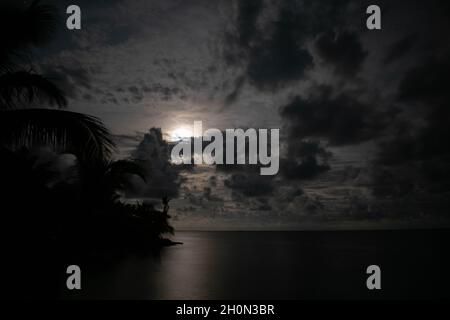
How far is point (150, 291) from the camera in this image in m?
21.4

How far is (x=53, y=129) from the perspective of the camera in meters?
6.20

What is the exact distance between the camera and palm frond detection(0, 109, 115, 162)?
6203 mm

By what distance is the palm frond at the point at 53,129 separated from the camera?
6.20 metres

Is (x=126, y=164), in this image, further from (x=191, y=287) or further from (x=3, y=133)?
(x=191, y=287)

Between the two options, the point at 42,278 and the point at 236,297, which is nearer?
the point at 42,278

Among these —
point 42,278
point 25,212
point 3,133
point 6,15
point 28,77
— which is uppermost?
point 6,15

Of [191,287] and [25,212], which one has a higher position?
[25,212]
